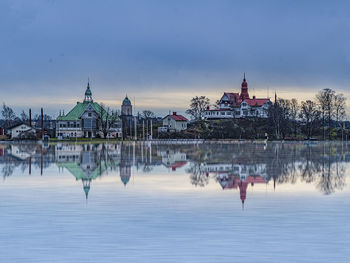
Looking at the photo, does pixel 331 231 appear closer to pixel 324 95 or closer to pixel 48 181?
pixel 48 181

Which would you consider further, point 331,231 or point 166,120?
point 166,120

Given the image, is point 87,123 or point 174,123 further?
point 174,123

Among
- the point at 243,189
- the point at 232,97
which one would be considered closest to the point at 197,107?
the point at 232,97

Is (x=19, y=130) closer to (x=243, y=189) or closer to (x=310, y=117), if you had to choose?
(x=310, y=117)

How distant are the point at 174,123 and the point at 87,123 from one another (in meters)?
32.1

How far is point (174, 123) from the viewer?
508ft

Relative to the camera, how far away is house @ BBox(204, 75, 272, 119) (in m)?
166

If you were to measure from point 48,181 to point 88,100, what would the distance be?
429 feet

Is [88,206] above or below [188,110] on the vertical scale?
below

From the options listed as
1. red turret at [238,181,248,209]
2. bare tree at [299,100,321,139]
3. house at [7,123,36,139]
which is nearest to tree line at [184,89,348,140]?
bare tree at [299,100,321,139]

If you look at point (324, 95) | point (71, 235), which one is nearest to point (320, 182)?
point (71, 235)

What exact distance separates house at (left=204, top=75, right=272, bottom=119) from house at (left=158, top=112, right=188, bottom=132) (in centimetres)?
1722

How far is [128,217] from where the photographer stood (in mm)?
Answer: 14180

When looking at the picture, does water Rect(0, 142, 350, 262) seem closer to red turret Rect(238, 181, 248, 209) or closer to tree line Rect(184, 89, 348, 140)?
red turret Rect(238, 181, 248, 209)
